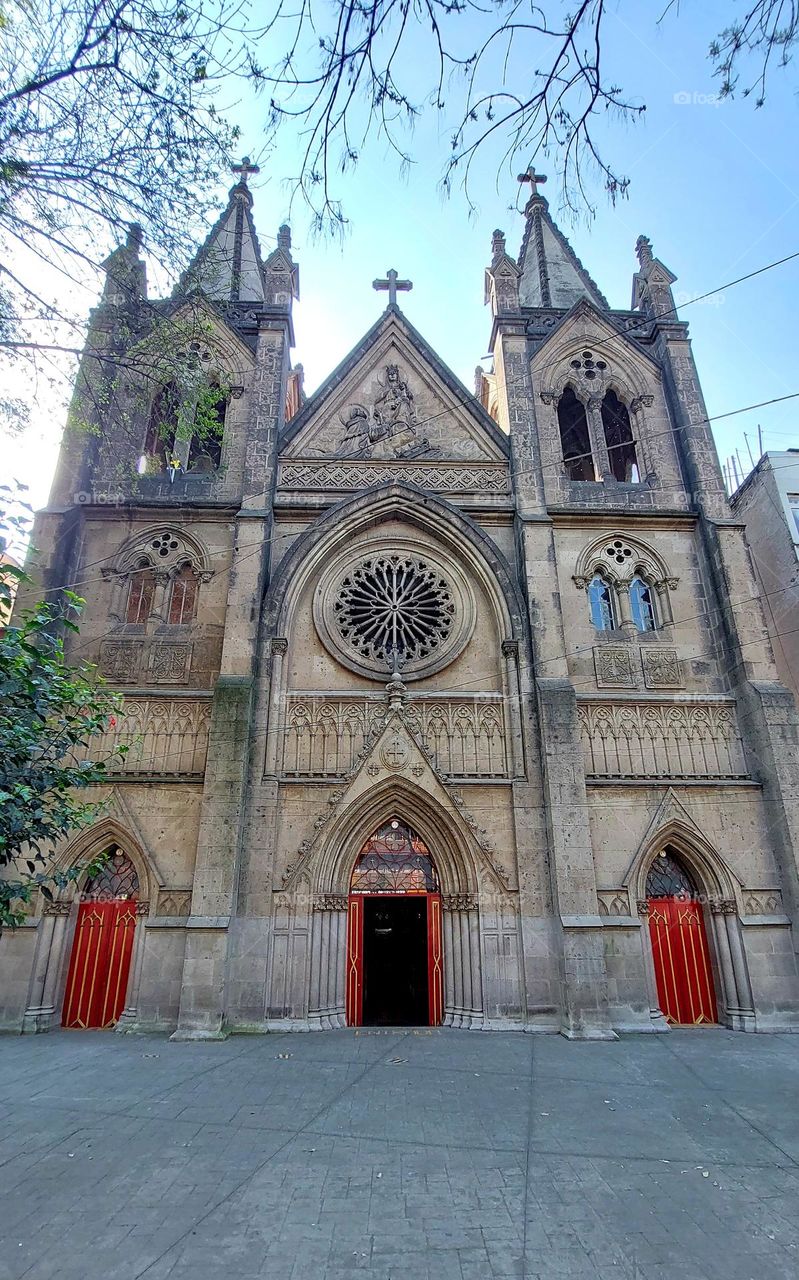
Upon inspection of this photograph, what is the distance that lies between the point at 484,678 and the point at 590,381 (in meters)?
9.48

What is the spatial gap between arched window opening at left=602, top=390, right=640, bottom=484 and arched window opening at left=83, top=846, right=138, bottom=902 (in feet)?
50.3

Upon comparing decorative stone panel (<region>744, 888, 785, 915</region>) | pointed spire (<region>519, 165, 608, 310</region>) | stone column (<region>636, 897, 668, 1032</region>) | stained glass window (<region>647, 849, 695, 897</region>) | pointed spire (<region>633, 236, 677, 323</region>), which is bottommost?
stone column (<region>636, 897, 668, 1032</region>)

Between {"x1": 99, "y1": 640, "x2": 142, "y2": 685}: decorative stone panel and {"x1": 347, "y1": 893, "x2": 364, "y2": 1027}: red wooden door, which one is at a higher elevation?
{"x1": 99, "y1": 640, "x2": 142, "y2": 685}: decorative stone panel

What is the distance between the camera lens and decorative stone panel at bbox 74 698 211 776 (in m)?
12.5

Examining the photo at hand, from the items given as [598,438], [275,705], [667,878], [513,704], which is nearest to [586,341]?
[598,438]

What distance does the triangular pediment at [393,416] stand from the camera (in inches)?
627

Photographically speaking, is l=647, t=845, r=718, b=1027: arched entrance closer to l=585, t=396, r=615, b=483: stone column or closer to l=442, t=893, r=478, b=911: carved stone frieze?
l=442, t=893, r=478, b=911: carved stone frieze

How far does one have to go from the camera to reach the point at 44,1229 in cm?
445

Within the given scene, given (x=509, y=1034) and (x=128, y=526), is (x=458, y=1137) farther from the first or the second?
(x=128, y=526)

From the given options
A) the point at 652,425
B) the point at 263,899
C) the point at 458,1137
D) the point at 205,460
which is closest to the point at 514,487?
the point at 652,425

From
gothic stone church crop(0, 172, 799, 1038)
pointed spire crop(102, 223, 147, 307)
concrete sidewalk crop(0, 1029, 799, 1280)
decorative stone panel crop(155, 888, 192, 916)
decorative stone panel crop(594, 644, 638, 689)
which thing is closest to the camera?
concrete sidewalk crop(0, 1029, 799, 1280)

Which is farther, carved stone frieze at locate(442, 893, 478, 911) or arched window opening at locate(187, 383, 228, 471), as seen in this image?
arched window opening at locate(187, 383, 228, 471)

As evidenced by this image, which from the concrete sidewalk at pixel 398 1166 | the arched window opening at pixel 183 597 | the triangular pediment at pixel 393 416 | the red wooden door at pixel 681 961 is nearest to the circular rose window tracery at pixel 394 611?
the triangular pediment at pixel 393 416

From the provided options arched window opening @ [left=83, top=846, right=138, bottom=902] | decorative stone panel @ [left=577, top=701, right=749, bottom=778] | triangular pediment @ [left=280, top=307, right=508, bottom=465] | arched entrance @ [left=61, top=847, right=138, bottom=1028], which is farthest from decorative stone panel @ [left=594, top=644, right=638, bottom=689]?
arched entrance @ [left=61, top=847, right=138, bottom=1028]
